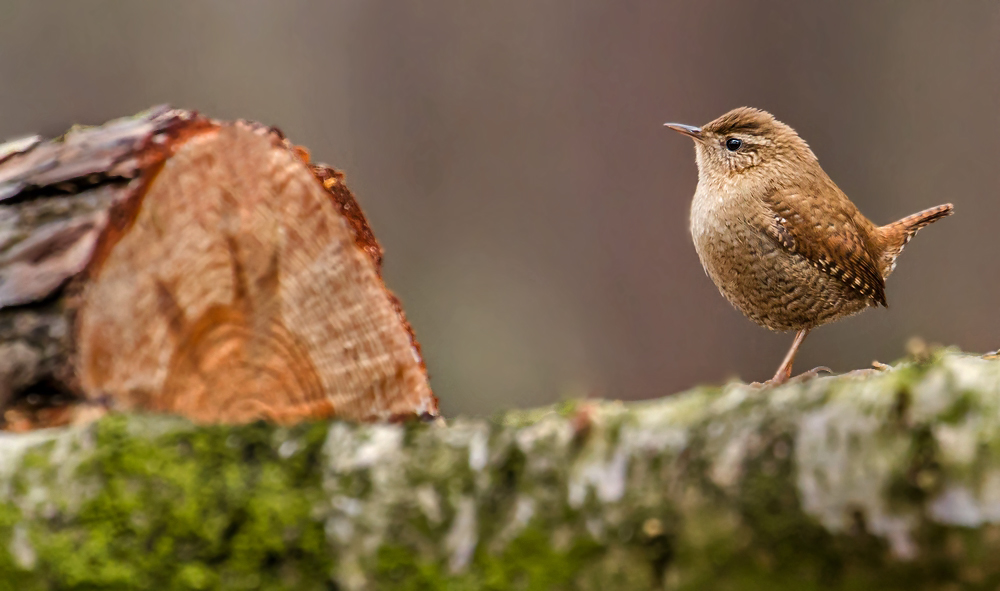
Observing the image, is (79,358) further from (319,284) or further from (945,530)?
(945,530)

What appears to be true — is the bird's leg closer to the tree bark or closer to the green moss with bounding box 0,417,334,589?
the tree bark

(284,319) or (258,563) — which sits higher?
(284,319)

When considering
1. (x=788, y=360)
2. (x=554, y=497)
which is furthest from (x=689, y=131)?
(x=554, y=497)

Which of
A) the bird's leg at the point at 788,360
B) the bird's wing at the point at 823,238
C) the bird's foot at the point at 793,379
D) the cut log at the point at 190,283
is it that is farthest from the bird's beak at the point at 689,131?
the cut log at the point at 190,283

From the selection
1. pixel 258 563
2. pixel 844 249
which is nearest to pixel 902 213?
pixel 844 249

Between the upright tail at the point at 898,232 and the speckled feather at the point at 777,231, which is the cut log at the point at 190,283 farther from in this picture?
the upright tail at the point at 898,232

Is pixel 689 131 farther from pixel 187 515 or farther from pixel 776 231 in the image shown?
pixel 187 515
